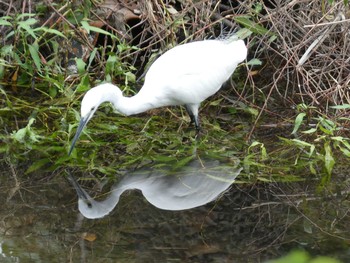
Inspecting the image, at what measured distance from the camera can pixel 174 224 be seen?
4.44 meters

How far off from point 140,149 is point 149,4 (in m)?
1.60

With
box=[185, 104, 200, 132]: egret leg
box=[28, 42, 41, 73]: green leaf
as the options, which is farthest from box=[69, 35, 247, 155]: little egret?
box=[28, 42, 41, 73]: green leaf

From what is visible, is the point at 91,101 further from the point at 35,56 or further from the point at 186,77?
the point at 35,56

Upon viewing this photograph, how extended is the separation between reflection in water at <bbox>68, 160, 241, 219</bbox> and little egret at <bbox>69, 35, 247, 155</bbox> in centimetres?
54

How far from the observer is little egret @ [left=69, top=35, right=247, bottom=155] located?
558 centimetres

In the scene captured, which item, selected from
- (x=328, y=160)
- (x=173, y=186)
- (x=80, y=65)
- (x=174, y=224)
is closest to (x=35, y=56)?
(x=80, y=65)

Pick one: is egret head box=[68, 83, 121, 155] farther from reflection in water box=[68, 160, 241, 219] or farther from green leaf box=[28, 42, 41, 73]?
green leaf box=[28, 42, 41, 73]

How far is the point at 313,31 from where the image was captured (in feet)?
20.9

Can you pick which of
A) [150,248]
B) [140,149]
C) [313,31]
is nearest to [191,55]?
[140,149]

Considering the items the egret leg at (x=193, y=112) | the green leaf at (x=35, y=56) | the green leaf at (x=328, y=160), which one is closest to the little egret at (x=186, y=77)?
the egret leg at (x=193, y=112)

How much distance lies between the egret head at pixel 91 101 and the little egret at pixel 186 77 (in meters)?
0.07

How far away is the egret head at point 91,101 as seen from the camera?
4980 millimetres

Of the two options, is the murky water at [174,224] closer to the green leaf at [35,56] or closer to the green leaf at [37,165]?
the green leaf at [37,165]

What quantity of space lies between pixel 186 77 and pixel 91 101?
0.89 m
